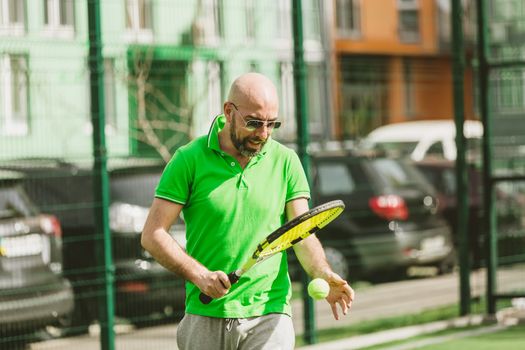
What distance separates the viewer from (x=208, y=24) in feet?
38.5

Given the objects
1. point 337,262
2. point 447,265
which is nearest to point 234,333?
point 337,262

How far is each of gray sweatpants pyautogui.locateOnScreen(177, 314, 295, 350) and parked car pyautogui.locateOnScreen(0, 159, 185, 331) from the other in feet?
13.1

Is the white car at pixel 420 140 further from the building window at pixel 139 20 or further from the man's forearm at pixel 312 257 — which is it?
the man's forearm at pixel 312 257

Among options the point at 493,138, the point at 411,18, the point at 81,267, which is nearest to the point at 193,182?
the point at 81,267

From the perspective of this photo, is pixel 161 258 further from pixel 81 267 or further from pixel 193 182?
pixel 81 267

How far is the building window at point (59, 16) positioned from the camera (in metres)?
9.42

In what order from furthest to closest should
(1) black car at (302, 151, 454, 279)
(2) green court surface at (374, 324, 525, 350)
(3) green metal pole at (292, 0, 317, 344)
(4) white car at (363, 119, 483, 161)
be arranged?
(4) white car at (363, 119, 483, 161)
(1) black car at (302, 151, 454, 279)
(3) green metal pole at (292, 0, 317, 344)
(2) green court surface at (374, 324, 525, 350)

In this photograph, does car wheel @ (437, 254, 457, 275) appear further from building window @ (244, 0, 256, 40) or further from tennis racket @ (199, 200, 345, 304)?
tennis racket @ (199, 200, 345, 304)

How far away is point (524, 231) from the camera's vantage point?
1327cm

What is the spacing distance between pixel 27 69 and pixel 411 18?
37.1m

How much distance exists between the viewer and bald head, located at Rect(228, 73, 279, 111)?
18.2 feet

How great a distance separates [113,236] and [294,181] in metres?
5.93

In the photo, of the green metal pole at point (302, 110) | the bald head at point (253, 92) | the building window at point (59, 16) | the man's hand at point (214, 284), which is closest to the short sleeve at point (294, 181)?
the bald head at point (253, 92)

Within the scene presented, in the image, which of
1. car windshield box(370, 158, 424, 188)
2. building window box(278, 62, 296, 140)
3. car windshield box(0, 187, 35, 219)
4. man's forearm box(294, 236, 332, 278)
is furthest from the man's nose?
car windshield box(370, 158, 424, 188)
